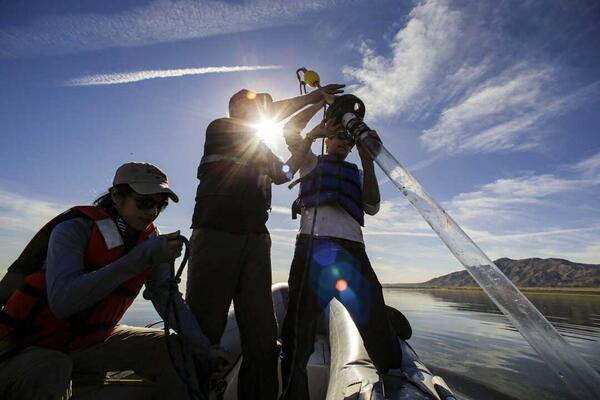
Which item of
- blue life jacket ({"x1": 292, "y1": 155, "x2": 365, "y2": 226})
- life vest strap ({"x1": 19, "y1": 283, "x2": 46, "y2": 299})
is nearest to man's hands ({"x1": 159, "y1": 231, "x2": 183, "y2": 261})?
life vest strap ({"x1": 19, "y1": 283, "x2": 46, "y2": 299})

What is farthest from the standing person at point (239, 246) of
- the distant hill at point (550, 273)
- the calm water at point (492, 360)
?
the distant hill at point (550, 273)

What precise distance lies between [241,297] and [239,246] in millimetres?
450

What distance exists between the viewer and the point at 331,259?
10.6ft

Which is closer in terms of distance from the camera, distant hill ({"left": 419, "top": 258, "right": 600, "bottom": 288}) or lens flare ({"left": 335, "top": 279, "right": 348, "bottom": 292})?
lens flare ({"left": 335, "top": 279, "right": 348, "bottom": 292})

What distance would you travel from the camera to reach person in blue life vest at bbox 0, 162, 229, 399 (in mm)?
1805

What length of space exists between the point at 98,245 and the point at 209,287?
856 millimetres

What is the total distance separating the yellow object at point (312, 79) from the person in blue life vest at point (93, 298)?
2.37m

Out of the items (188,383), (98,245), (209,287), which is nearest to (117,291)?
(98,245)

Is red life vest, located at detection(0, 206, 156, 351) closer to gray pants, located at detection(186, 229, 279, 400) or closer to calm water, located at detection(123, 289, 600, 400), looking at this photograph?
gray pants, located at detection(186, 229, 279, 400)

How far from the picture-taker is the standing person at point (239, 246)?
2.48 metres

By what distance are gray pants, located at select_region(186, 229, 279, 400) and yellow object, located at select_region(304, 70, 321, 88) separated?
2.34 meters

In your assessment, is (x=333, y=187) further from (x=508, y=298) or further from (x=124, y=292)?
(x=508, y=298)

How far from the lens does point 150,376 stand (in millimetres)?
2389

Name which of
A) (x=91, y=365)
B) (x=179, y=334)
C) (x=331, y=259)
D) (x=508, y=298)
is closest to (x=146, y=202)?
(x=179, y=334)
